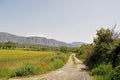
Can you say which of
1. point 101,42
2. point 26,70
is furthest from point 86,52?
point 26,70

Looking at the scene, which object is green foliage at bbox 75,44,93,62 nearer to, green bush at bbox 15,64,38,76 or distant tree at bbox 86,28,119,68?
distant tree at bbox 86,28,119,68

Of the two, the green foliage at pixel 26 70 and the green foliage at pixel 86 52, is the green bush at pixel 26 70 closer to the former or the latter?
the green foliage at pixel 26 70

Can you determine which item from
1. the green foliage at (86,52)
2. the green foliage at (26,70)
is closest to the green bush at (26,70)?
the green foliage at (26,70)

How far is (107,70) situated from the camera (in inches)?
841

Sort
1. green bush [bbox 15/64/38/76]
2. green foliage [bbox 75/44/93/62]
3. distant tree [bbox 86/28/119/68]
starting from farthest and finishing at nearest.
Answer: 1. green foliage [bbox 75/44/93/62]
2. distant tree [bbox 86/28/119/68]
3. green bush [bbox 15/64/38/76]

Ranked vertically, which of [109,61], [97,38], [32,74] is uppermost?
[97,38]

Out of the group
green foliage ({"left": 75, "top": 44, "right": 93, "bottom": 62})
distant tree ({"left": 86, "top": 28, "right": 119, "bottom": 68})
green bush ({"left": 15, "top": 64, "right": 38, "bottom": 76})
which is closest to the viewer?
green bush ({"left": 15, "top": 64, "right": 38, "bottom": 76})

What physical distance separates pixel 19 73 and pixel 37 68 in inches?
158

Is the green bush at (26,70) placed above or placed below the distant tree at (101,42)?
below

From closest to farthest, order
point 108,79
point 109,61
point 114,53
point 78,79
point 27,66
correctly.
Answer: point 108,79 → point 78,79 → point 114,53 → point 109,61 → point 27,66

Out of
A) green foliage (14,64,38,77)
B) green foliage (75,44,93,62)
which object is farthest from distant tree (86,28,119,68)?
green foliage (14,64,38,77)

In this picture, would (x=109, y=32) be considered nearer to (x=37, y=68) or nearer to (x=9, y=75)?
(x=37, y=68)

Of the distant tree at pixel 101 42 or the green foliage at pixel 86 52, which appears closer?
the distant tree at pixel 101 42

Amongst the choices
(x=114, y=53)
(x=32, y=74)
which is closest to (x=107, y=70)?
(x=114, y=53)
